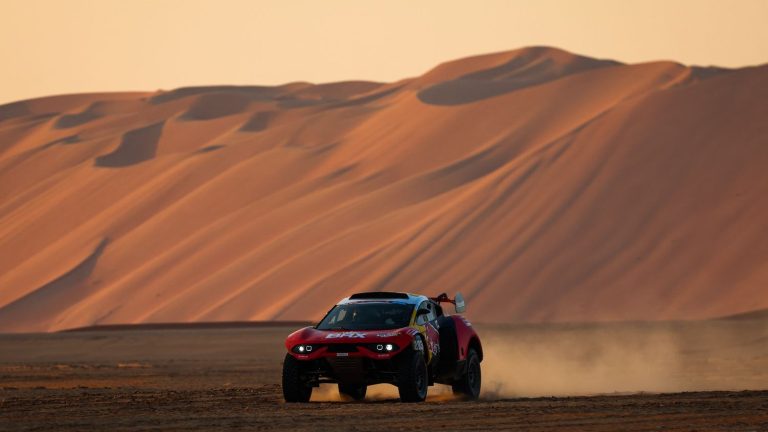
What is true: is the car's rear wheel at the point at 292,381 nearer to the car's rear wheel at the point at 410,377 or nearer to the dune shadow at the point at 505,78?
the car's rear wheel at the point at 410,377

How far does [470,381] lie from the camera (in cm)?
2167

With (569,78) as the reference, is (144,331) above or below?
below

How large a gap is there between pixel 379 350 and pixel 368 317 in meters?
1.41

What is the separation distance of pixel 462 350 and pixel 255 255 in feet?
192

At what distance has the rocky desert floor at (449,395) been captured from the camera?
16312mm

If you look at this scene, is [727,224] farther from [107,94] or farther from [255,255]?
[107,94]

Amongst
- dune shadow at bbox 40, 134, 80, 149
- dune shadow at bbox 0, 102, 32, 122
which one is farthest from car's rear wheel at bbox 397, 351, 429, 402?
dune shadow at bbox 0, 102, 32, 122

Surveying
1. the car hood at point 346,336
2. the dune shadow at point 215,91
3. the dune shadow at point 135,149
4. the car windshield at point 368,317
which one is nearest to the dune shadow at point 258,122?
the dune shadow at point 135,149

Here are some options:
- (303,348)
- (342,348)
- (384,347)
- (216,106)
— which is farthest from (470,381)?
(216,106)

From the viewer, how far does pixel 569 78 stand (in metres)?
97.6

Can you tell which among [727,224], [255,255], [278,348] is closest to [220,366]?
[278,348]

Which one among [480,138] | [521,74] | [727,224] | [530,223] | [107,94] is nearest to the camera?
[727,224]

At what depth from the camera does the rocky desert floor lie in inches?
642

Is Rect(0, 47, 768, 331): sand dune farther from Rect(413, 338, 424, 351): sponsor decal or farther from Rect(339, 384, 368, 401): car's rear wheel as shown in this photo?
Rect(413, 338, 424, 351): sponsor decal
